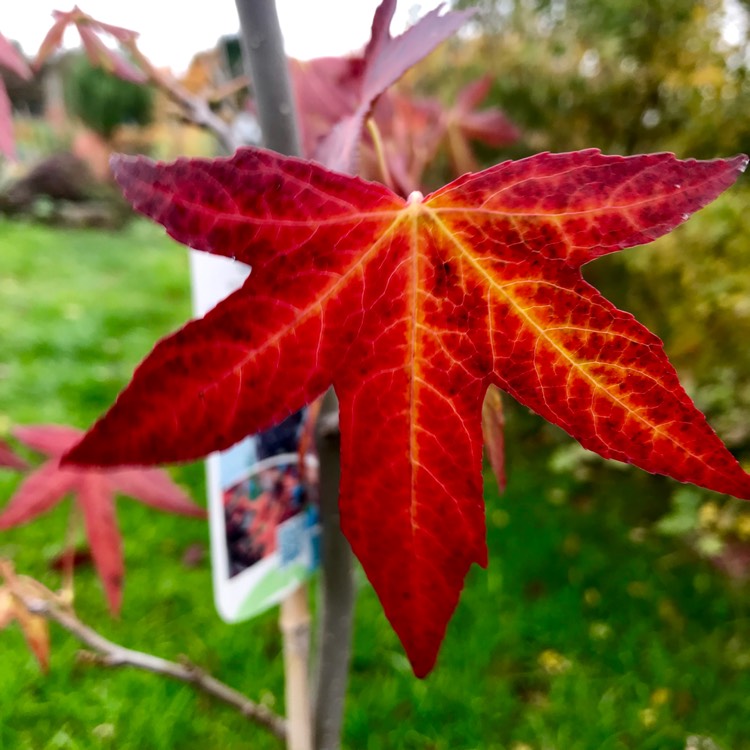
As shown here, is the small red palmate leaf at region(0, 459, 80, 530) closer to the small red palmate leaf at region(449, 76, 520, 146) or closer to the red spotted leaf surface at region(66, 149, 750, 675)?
the red spotted leaf surface at region(66, 149, 750, 675)

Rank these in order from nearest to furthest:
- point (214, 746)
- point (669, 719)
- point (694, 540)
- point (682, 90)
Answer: point (214, 746), point (669, 719), point (682, 90), point (694, 540)

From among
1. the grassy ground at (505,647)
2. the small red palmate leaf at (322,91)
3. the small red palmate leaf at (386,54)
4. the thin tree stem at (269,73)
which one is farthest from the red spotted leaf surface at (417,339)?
the grassy ground at (505,647)

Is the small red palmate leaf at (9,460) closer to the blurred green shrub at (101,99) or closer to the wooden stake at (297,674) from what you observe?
the wooden stake at (297,674)

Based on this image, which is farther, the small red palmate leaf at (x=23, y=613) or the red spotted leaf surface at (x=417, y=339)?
the small red palmate leaf at (x=23, y=613)

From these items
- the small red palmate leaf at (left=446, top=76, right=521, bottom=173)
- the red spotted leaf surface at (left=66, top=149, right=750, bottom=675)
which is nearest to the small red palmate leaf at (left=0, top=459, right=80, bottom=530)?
the red spotted leaf surface at (left=66, top=149, right=750, bottom=675)

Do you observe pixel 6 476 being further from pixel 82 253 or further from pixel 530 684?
pixel 82 253

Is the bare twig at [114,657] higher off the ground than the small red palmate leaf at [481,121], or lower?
lower

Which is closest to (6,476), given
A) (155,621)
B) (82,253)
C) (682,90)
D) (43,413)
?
(43,413)
